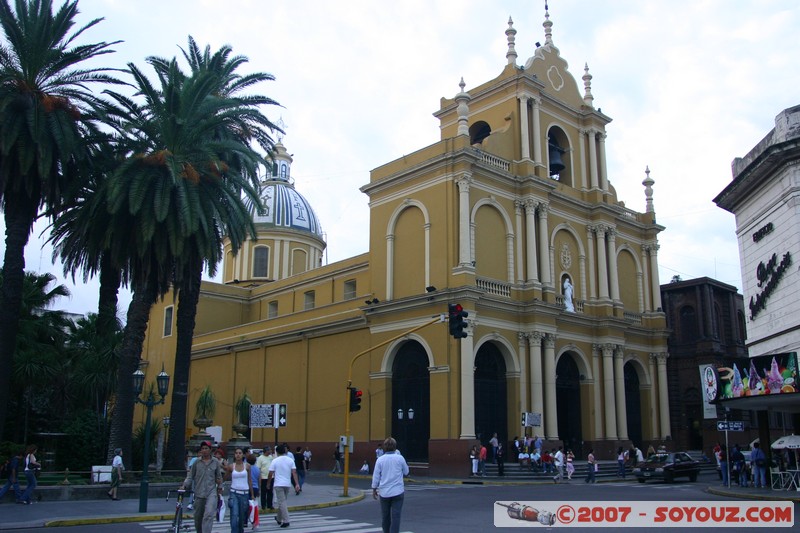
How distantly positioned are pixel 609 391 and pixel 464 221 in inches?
511

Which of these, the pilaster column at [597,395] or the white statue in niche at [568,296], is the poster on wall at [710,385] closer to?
the pilaster column at [597,395]

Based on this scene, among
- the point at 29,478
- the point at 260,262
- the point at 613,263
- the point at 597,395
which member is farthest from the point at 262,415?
the point at 260,262

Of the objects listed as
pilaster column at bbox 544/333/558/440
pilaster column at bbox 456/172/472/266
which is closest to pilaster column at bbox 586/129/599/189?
pilaster column at bbox 544/333/558/440

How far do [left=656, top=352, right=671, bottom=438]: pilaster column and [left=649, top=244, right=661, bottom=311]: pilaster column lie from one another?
3.22 m

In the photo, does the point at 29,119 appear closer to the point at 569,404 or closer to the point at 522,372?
the point at 522,372

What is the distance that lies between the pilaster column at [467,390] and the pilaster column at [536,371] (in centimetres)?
409

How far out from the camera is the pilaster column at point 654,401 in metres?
42.5

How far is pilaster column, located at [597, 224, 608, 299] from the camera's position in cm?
4116

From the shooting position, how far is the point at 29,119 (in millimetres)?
23156

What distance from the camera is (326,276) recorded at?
47719 mm

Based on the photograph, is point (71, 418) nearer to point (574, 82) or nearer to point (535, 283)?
Result: point (535, 283)

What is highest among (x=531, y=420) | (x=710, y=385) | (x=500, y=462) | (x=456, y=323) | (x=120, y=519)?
(x=456, y=323)

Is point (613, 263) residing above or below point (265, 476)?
above

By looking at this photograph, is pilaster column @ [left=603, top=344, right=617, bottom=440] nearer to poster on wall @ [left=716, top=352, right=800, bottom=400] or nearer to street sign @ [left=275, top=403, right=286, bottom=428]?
poster on wall @ [left=716, top=352, right=800, bottom=400]
